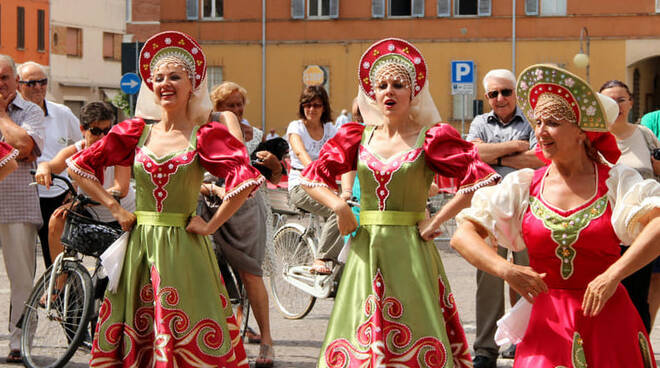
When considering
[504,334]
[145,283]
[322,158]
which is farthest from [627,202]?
[145,283]

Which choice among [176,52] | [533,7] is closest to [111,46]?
[533,7]

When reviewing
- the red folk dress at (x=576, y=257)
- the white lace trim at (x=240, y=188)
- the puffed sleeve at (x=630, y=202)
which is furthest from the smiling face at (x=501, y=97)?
the puffed sleeve at (x=630, y=202)

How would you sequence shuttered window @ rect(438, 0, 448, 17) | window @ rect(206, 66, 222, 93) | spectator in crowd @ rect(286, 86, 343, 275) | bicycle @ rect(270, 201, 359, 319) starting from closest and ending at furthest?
1. bicycle @ rect(270, 201, 359, 319)
2. spectator in crowd @ rect(286, 86, 343, 275)
3. shuttered window @ rect(438, 0, 448, 17)
4. window @ rect(206, 66, 222, 93)

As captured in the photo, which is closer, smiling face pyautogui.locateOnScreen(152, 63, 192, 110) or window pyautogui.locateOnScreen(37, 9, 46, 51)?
smiling face pyautogui.locateOnScreen(152, 63, 192, 110)

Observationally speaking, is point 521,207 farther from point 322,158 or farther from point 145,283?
point 145,283

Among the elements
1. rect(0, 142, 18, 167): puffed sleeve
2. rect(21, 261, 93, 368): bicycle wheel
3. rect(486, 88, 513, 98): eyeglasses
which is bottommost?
rect(21, 261, 93, 368): bicycle wheel

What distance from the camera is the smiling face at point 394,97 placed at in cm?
651

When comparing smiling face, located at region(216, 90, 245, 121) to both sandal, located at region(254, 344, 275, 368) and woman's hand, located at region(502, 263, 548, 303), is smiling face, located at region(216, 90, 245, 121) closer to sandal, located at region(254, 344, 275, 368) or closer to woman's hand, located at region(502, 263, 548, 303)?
sandal, located at region(254, 344, 275, 368)

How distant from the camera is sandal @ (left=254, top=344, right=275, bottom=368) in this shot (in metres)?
7.97

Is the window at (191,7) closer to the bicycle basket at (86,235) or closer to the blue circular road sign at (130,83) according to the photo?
the blue circular road sign at (130,83)

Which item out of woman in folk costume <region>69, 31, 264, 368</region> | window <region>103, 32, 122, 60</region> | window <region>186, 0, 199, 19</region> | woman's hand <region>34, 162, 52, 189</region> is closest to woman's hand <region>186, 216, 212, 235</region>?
woman in folk costume <region>69, 31, 264, 368</region>

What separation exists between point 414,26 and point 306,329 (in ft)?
123

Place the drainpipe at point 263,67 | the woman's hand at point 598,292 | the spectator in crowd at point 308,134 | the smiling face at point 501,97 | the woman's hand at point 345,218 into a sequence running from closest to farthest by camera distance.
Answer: the woman's hand at point 598,292 → the woman's hand at point 345,218 → the smiling face at point 501,97 → the spectator in crowd at point 308,134 → the drainpipe at point 263,67

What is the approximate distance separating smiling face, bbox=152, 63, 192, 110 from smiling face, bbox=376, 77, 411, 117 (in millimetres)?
1086
